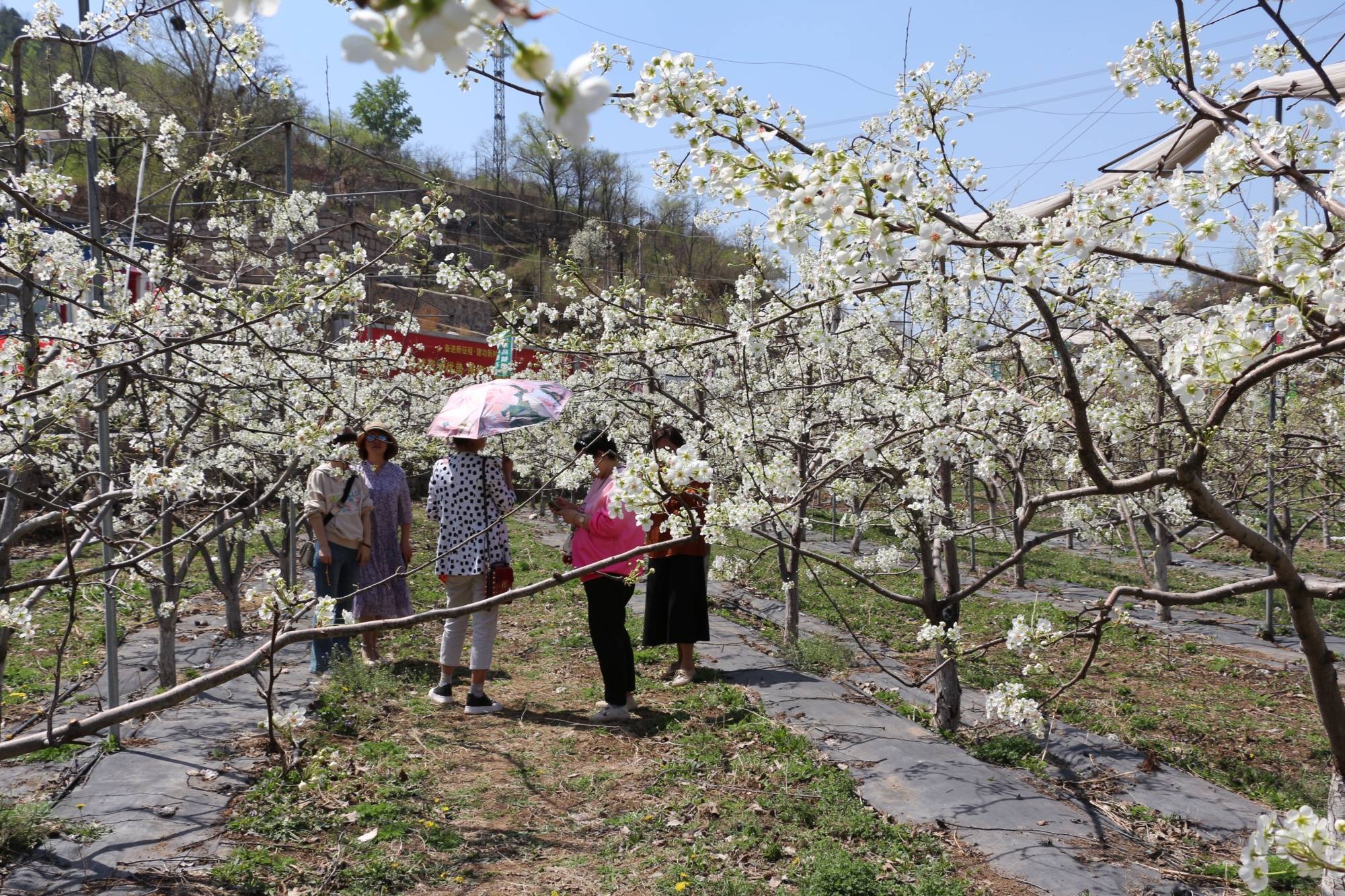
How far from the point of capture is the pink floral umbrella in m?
4.98

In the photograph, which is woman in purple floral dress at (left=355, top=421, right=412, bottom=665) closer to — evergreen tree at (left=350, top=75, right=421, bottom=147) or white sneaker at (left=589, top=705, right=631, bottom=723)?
white sneaker at (left=589, top=705, right=631, bottom=723)

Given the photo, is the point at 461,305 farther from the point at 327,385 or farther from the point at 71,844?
the point at 71,844

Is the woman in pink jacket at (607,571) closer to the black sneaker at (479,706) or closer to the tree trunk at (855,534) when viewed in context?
the black sneaker at (479,706)

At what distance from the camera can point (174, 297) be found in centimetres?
475

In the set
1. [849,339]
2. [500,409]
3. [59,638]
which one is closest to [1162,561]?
[849,339]

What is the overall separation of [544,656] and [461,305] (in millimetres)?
24271

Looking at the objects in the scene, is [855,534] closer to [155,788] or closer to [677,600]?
[677,600]

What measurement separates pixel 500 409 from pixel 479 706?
1.85 m

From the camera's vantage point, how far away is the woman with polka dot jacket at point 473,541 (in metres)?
5.33

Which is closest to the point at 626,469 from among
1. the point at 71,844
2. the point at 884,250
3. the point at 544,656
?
Result: the point at 884,250

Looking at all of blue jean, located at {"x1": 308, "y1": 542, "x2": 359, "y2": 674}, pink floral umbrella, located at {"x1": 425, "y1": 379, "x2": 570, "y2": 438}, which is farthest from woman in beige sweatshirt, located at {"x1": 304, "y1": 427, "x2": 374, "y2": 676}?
pink floral umbrella, located at {"x1": 425, "y1": 379, "x2": 570, "y2": 438}

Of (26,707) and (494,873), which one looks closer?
(494,873)

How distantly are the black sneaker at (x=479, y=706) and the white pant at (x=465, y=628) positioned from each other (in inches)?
7.3

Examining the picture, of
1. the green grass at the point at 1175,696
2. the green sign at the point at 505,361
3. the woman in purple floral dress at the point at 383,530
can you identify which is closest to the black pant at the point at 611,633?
the green grass at the point at 1175,696
